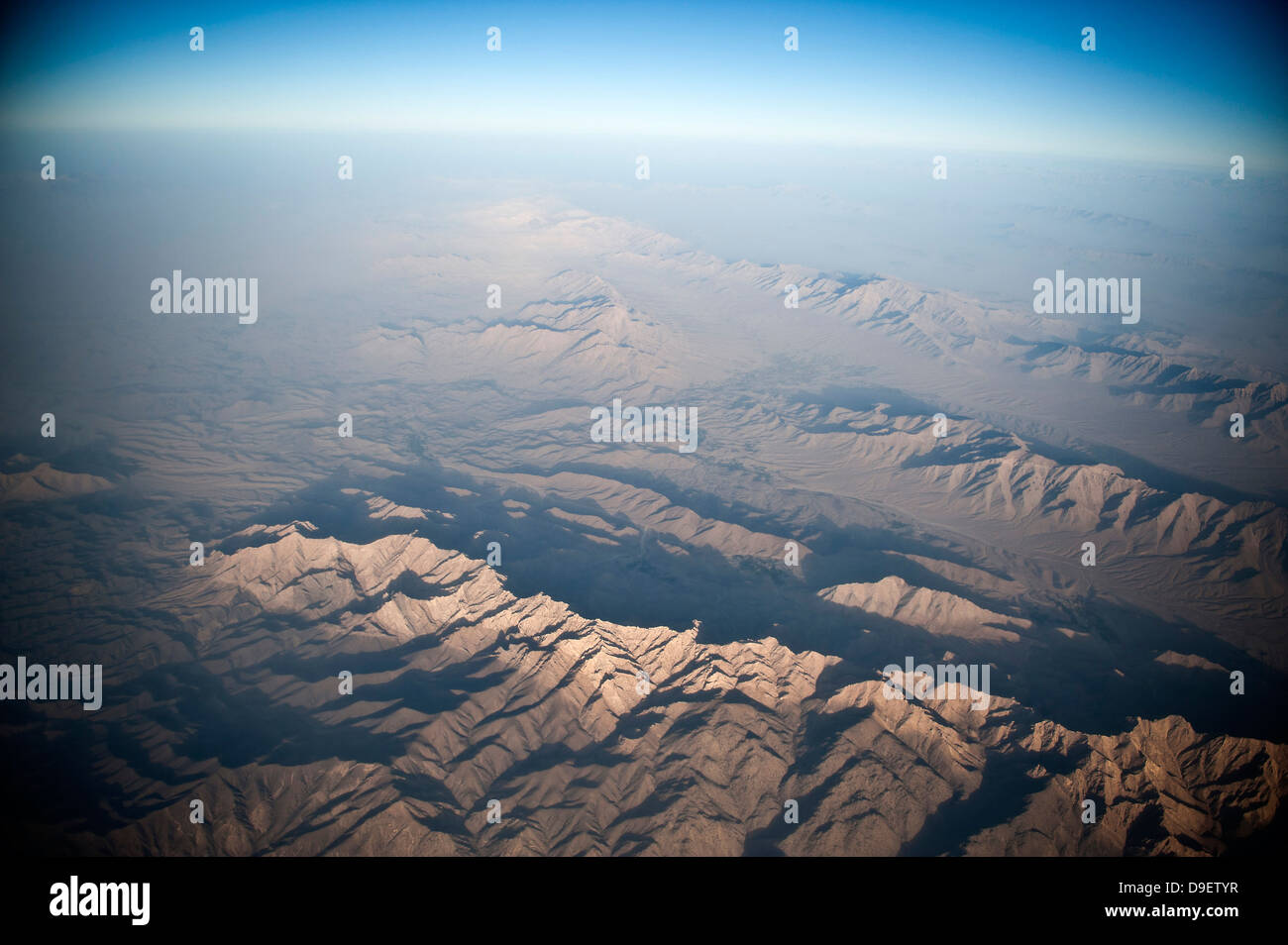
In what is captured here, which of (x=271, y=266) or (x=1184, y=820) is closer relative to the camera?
(x=1184, y=820)

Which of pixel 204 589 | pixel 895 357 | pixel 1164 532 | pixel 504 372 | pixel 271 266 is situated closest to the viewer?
pixel 204 589

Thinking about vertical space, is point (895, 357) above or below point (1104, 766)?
above

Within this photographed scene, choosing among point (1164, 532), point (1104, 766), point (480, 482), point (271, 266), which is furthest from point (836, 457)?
point (271, 266)

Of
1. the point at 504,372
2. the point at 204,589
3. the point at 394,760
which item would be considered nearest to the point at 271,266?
the point at 504,372
